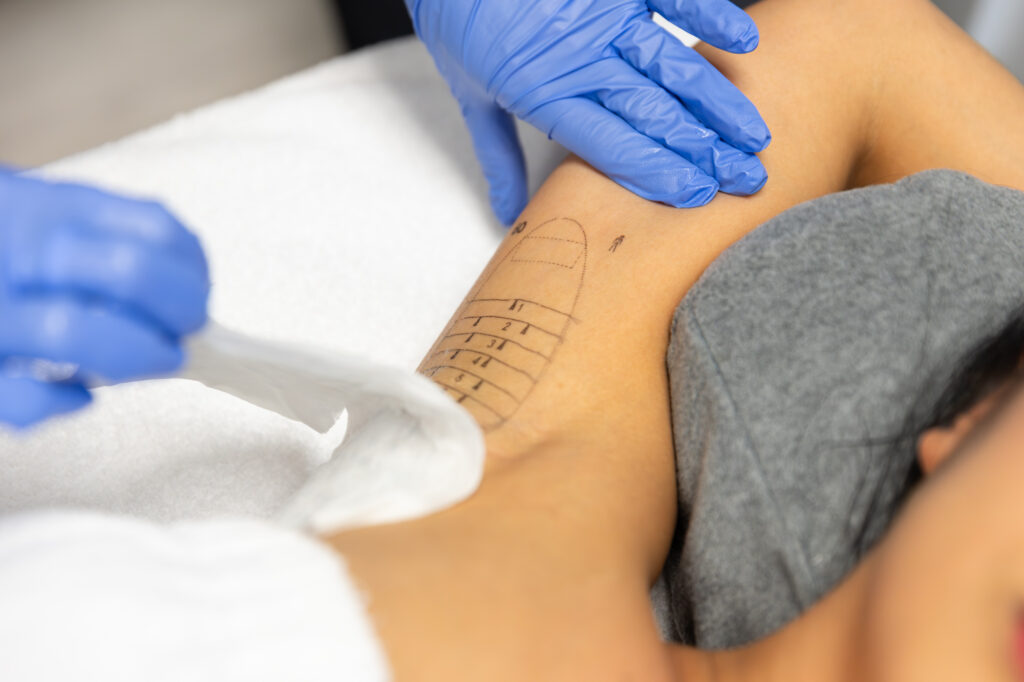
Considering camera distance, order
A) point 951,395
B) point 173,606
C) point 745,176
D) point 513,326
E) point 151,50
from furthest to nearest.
Result: point 151,50
point 745,176
point 513,326
point 951,395
point 173,606

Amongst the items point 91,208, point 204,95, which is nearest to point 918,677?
point 91,208

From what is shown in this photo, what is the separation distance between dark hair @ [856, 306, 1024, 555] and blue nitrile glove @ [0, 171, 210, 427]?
691mm

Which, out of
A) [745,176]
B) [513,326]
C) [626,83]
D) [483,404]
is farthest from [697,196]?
[483,404]

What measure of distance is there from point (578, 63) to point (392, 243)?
1.49 ft

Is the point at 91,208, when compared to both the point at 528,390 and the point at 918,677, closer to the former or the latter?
the point at 528,390

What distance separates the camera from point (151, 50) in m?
1.54

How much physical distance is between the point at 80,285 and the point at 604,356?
533mm

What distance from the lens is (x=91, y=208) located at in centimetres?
61

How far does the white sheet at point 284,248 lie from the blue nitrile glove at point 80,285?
0.46m

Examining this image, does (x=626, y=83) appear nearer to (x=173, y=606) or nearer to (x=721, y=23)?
(x=721, y=23)

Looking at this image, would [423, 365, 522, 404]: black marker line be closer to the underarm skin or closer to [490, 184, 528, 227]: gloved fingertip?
the underarm skin

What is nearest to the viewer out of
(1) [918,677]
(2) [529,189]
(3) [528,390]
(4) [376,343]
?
(1) [918,677]

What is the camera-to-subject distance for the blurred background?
1418 mm

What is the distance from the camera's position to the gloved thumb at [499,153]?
1305mm
